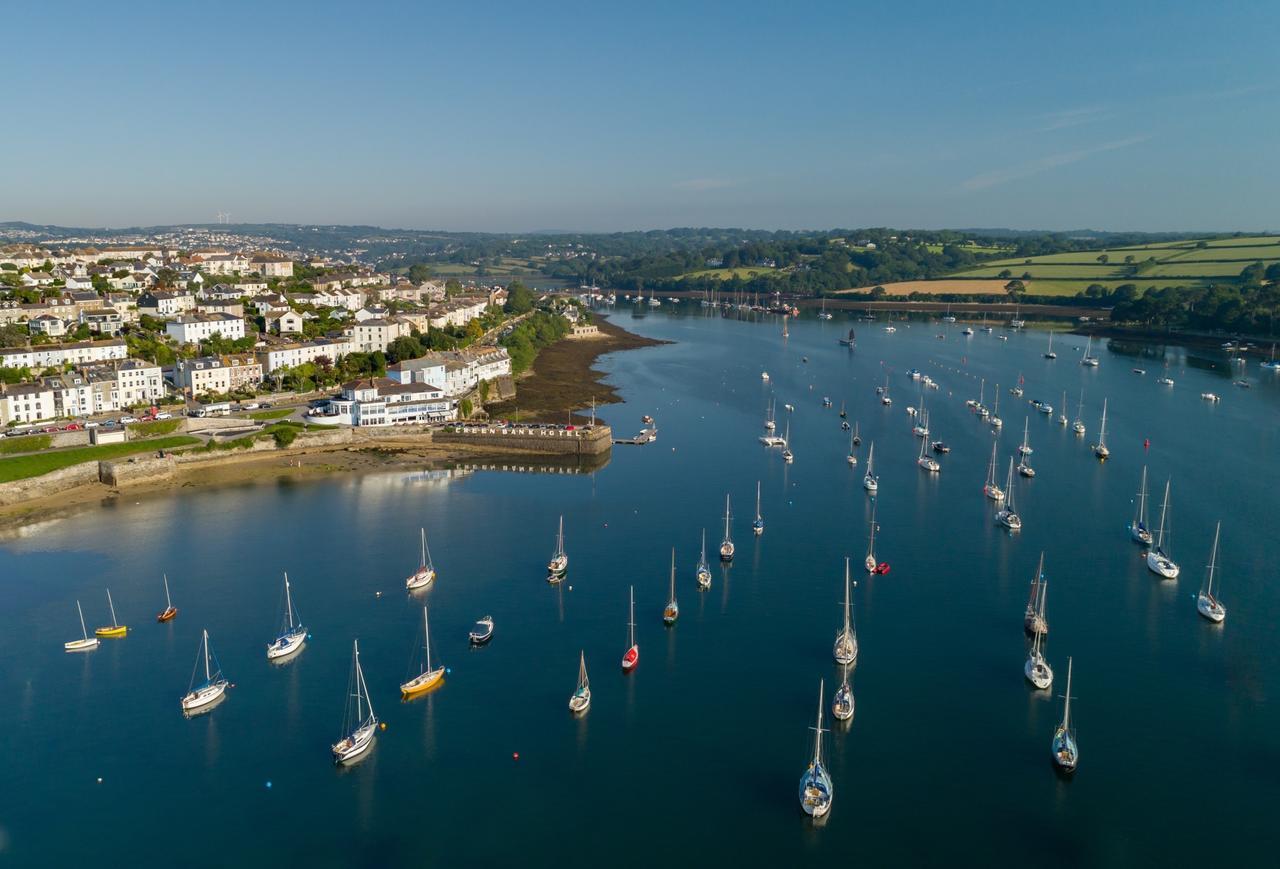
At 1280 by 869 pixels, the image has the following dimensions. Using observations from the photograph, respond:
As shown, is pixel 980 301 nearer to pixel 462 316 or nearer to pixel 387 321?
pixel 462 316

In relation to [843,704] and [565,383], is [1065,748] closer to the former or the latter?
[843,704]

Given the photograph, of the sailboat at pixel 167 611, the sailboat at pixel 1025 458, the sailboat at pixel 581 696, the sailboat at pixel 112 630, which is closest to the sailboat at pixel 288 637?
the sailboat at pixel 167 611

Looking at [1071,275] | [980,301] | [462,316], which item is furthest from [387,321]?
[1071,275]

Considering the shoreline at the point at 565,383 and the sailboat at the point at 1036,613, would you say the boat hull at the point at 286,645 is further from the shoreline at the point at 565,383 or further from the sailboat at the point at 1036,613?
the shoreline at the point at 565,383

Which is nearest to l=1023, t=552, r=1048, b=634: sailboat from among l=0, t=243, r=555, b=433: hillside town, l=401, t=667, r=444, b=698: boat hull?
l=401, t=667, r=444, b=698: boat hull

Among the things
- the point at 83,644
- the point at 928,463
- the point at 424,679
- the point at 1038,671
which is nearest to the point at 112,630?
the point at 83,644

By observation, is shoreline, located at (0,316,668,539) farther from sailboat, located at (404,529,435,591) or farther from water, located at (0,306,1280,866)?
sailboat, located at (404,529,435,591)
